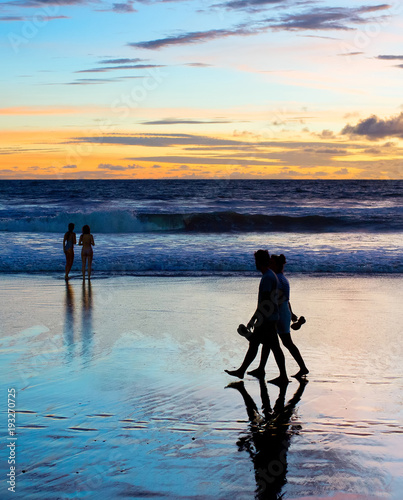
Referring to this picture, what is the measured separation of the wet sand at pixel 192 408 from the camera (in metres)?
4.33

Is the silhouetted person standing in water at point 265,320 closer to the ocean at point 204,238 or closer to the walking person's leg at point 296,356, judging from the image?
the walking person's leg at point 296,356

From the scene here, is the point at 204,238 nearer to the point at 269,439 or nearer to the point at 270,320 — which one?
the point at 270,320

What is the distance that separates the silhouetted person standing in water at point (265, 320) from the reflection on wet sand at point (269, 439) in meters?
0.32

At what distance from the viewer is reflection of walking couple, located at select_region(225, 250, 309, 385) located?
6699 millimetres

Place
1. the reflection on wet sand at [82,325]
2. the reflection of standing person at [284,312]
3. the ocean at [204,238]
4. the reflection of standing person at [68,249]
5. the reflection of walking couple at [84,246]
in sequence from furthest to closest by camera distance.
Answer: the ocean at [204,238] < the reflection of standing person at [68,249] < the reflection of walking couple at [84,246] < the reflection on wet sand at [82,325] < the reflection of standing person at [284,312]

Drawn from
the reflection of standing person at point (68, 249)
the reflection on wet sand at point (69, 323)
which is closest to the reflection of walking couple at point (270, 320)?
the reflection on wet sand at point (69, 323)

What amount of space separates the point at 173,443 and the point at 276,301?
2.41 metres

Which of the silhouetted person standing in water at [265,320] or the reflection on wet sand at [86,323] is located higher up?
the silhouetted person standing in water at [265,320]

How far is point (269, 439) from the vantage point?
5.04 metres

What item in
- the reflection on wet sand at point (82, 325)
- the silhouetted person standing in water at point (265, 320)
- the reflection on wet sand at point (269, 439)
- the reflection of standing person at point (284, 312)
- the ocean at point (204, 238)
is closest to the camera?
the reflection on wet sand at point (269, 439)

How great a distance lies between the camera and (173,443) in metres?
4.94

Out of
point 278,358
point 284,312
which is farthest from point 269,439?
point 284,312

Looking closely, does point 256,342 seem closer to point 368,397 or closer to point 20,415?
point 368,397

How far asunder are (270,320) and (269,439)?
6.45 feet
